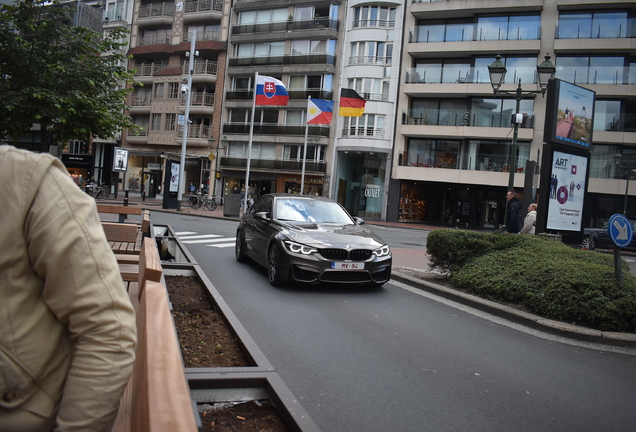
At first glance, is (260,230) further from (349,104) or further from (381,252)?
(349,104)

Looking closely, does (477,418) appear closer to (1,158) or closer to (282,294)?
(1,158)

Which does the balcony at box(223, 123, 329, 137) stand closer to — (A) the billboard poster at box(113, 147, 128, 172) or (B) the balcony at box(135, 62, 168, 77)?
(B) the balcony at box(135, 62, 168, 77)

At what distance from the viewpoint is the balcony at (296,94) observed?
45875 millimetres

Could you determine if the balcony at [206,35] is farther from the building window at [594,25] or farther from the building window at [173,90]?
the building window at [594,25]

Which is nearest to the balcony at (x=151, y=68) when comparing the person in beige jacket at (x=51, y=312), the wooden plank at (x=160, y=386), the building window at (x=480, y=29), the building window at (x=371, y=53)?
the building window at (x=371, y=53)

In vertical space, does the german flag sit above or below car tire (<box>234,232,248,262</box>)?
above

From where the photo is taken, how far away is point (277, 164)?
47406mm

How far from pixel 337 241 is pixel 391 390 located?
4.26 metres

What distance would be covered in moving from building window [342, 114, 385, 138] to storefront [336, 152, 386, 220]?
1.89 m

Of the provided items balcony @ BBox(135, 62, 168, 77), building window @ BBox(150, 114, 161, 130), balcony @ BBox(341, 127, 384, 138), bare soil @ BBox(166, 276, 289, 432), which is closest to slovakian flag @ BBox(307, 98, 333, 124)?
balcony @ BBox(341, 127, 384, 138)

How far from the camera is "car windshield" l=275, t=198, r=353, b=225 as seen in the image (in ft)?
31.9

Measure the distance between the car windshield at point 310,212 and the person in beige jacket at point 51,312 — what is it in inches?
319

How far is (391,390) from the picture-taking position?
4348 mm

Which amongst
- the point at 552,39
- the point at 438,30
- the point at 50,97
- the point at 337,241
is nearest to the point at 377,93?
the point at 438,30
